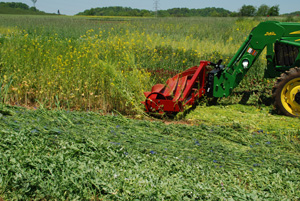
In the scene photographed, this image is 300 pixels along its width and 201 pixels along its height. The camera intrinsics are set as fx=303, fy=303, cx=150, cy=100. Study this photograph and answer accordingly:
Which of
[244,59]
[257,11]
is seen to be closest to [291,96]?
[244,59]

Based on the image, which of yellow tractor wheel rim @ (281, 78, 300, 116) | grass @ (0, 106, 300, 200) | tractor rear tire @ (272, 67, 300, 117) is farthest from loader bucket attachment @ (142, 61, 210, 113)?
yellow tractor wheel rim @ (281, 78, 300, 116)

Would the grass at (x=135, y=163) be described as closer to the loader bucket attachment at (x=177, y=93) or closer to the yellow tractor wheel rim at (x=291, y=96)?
the loader bucket attachment at (x=177, y=93)

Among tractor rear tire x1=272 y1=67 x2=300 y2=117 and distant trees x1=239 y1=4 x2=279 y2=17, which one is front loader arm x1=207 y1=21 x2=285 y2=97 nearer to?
tractor rear tire x1=272 y1=67 x2=300 y2=117

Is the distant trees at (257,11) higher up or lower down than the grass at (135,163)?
higher up

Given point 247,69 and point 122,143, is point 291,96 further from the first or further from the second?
point 122,143

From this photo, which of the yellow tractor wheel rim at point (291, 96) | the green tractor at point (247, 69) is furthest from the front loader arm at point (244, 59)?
the yellow tractor wheel rim at point (291, 96)

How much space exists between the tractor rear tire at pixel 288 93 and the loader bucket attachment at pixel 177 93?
4.62 feet

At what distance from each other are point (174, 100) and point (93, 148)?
7.63 ft

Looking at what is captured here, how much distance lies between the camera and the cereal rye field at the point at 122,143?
10.4 feet

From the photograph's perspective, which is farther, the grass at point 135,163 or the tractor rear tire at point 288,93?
the tractor rear tire at point 288,93

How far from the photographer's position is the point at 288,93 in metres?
5.69

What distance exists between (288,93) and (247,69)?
88cm

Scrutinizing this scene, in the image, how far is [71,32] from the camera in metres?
13.9

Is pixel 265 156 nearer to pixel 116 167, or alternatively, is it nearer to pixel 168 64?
pixel 116 167
